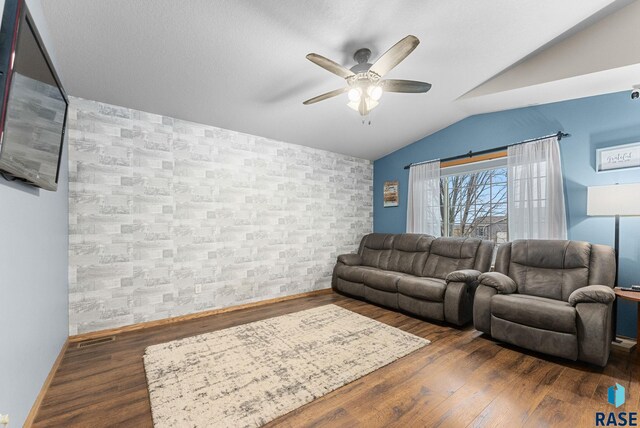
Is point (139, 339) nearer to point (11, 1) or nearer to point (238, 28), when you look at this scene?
point (11, 1)

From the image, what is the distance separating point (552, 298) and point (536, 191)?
Result: 1303 millimetres

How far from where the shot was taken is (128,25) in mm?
2012

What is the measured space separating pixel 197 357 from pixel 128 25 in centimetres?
272

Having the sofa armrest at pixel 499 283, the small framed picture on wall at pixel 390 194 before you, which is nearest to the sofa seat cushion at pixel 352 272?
the small framed picture on wall at pixel 390 194

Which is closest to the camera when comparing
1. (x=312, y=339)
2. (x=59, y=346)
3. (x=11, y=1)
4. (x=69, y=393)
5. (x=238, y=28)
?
(x=11, y=1)

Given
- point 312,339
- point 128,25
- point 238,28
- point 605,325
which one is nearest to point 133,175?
point 128,25

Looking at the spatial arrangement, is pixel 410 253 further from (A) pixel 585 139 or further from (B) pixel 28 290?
(B) pixel 28 290

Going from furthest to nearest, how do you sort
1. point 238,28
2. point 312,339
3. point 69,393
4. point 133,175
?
point 133,175 < point 312,339 < point 238,28 < point 69,393

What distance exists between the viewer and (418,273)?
4.05m

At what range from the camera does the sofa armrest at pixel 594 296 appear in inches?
84.8

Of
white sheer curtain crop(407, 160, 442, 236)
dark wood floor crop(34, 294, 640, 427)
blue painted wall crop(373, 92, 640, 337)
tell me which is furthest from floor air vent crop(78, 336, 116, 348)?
blue painted wall crop(373, 92, 640, 337)

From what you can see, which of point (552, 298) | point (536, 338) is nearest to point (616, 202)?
point (552, 298)

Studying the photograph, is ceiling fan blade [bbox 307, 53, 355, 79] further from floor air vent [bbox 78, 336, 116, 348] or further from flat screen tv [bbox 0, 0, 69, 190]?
floor air vent [bbox 78, 336, 116, 348]

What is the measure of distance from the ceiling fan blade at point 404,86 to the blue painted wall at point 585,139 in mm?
2122
